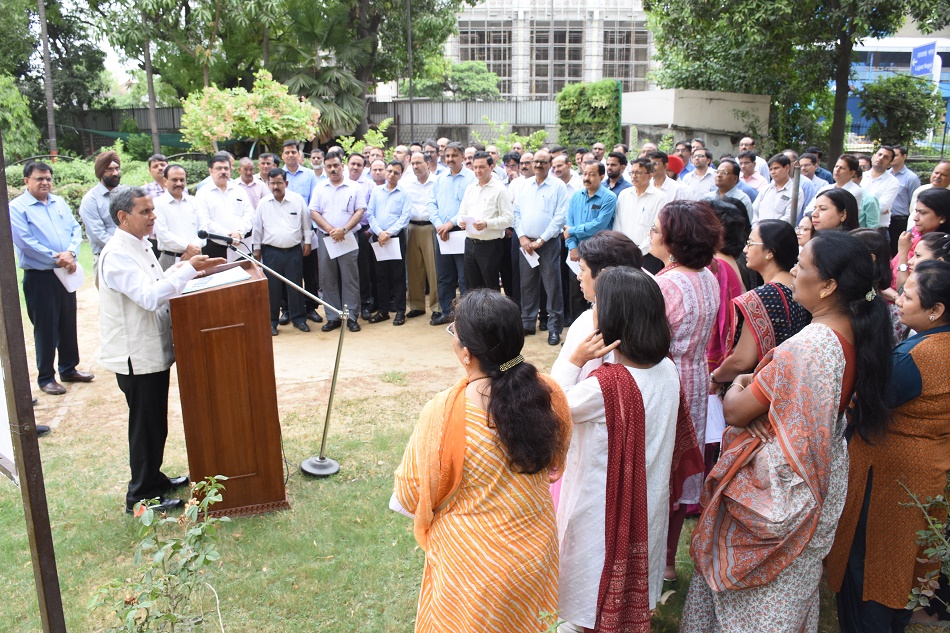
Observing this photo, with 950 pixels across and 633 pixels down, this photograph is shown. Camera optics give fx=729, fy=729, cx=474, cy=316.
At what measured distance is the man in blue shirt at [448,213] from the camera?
24.3ft

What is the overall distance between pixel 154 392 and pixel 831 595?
10.9ft

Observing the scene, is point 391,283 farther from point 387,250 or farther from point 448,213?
point 448,213

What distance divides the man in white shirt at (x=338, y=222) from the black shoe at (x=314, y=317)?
34 centimetres

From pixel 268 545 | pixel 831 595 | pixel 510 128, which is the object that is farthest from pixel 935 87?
pixel 268 545

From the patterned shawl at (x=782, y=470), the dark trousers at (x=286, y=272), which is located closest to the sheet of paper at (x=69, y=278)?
the dark trousers at (x=286, y=272)

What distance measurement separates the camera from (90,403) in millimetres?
5461

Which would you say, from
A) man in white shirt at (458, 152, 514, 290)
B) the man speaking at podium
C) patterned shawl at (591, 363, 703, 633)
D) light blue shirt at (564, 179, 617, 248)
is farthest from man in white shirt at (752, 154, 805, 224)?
the man speaking at podium

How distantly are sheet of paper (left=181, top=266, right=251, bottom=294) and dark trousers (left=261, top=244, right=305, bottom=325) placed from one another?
351 cm

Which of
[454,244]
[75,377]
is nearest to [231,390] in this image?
[75,377]

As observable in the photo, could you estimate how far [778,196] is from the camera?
7301 mm

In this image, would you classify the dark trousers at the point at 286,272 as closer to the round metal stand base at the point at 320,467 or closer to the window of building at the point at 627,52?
the round metal stand base at the point at 320,467

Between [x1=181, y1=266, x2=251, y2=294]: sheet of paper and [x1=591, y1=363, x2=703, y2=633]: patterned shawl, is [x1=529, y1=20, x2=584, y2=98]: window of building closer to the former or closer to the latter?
[x1=181, y1=266, x2=251, y2=294]: sheet of paper

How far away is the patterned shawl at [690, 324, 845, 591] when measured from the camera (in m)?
2.26

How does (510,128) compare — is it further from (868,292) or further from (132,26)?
(868,292)
